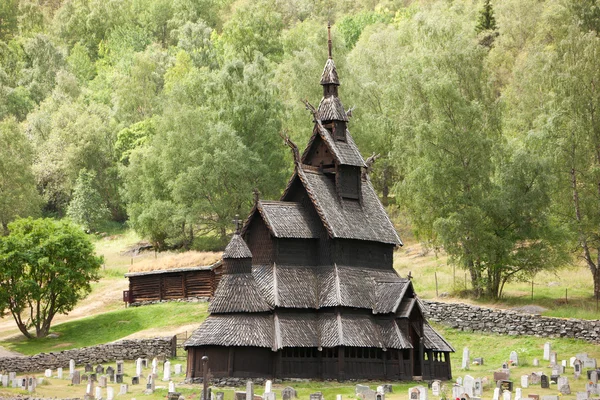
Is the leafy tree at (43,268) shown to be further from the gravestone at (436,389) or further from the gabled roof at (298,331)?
the gravestone at (436,389)

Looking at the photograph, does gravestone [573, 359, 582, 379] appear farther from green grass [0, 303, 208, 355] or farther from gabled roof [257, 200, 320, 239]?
green grass [0, 303, 208, 355]

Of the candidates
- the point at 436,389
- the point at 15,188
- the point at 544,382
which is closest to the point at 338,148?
the point at 436,389

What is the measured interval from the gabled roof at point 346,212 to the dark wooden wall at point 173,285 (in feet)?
58.9

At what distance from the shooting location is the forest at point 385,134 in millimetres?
66438

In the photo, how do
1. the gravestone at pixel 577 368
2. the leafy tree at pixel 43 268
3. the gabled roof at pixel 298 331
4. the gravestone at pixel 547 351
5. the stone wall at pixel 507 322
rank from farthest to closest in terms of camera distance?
the leafy tree at pixel 43 268, the stone wall at pixel 507 322, the gravestone at pixel 547 351, the gabled roof at pixel 298 331, the gravestone at pixel 577 368

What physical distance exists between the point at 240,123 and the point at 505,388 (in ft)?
165

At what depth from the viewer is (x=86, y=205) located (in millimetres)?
107562

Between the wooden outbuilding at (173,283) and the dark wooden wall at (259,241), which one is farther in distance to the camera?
the wooden outbuilding at (173,283)

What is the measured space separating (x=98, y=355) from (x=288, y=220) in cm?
1461

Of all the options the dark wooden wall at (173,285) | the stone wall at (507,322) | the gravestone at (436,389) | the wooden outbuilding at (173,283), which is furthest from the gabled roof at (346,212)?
the dark wooden wall at (173,285)

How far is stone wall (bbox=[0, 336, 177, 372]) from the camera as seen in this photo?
5766 cm

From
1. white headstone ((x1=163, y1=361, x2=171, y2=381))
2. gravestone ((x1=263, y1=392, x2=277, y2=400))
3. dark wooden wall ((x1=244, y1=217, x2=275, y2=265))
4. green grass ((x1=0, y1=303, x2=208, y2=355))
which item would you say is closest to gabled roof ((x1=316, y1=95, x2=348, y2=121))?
dark wooden wall ((x1=244, y1=217, x2=275, y2=265))

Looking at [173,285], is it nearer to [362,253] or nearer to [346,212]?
[346,212]

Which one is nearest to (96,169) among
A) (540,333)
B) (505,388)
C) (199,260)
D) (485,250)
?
(199,260)
